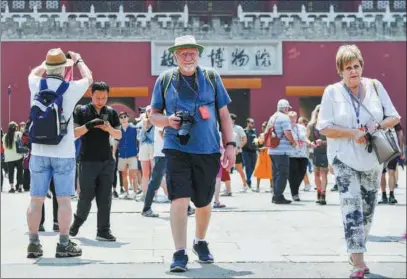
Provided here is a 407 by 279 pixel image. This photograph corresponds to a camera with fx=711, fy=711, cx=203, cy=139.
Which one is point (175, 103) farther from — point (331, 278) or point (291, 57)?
point (291, 57)

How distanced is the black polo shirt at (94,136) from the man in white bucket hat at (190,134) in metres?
1.18

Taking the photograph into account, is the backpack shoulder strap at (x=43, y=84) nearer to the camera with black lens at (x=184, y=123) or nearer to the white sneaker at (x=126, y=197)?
the camera with black lens at (x=184, y=123)

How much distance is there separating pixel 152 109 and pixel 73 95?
1.89 feet

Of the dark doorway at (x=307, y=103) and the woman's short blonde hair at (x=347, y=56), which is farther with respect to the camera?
the dark doorway at (x=307, y=103)

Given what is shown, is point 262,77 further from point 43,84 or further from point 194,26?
point 43,84

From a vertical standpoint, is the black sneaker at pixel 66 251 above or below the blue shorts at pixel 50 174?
below

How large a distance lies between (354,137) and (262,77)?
18285mm

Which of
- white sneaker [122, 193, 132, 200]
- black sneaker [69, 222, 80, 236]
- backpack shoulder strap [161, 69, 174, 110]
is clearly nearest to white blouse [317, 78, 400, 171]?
backpack shoulder strap [161, 69, 174, 110]

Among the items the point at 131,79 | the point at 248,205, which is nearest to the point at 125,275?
the point at 248,205

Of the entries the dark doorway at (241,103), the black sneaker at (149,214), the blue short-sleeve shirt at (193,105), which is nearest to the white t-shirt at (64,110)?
the blue short-sleeve shirt at (193,105)

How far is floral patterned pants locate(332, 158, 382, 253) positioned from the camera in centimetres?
409

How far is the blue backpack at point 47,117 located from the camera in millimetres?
4527

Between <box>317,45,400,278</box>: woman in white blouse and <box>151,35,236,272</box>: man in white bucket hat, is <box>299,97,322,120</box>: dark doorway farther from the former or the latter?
<box>317,45,400,278</box>: woman in white blouse

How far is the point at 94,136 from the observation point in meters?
5.60
